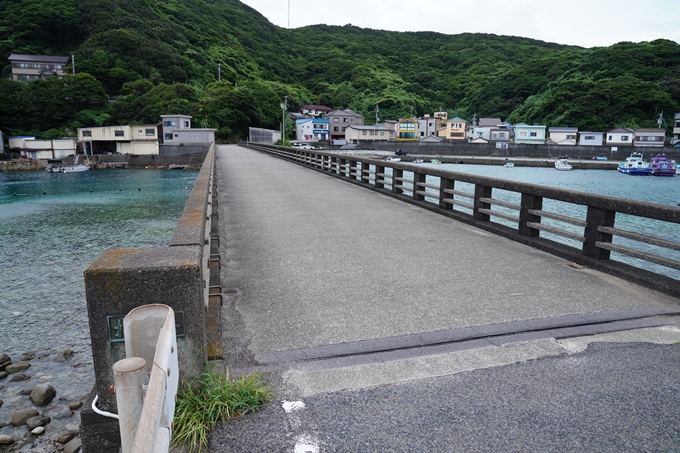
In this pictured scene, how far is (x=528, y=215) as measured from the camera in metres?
7.85

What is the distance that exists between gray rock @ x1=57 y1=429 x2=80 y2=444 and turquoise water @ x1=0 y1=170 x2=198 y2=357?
3.16 metres

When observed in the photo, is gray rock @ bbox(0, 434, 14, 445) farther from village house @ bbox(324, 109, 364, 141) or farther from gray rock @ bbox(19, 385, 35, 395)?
village house @ bbox(324, 109, 364, 141)

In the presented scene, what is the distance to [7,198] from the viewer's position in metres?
37.8

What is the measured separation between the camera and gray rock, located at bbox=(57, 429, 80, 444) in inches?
207

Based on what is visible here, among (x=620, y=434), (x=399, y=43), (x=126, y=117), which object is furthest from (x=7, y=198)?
(x=399, y=43)

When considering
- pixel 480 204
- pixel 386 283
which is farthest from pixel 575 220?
pixel 386 283

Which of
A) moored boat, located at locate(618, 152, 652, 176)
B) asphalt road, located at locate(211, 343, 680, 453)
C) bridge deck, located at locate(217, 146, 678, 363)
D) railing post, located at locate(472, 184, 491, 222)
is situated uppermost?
railing post, located at locate(472, 184, 491, 222)

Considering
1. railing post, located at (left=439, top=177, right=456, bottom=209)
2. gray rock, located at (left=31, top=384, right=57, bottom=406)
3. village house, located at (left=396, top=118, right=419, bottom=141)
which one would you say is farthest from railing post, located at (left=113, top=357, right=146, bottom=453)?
village house, located at (left=396, top=118, right=419, bottom=141)

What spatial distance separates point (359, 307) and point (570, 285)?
103 inches

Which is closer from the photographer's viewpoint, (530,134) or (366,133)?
(530,134)

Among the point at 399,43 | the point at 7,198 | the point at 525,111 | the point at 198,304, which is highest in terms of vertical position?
the point at 399,43

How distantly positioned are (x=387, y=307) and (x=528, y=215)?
13.6ft

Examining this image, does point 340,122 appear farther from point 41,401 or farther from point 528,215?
point 41,401

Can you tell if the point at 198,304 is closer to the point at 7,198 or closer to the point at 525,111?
the point at 7,198
